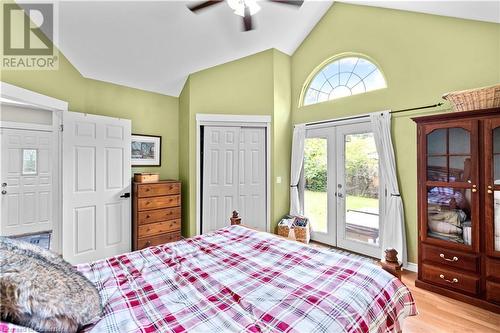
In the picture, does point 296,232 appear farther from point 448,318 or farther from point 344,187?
point 448,318

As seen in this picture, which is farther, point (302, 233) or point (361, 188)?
point (302, 233)

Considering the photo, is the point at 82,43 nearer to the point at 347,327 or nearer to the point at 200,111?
the point at 200,111

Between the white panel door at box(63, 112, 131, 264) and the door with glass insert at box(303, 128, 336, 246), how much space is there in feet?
9.18

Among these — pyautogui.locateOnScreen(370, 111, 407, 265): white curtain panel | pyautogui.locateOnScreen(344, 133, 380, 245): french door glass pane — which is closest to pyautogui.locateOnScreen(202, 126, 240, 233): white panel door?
pyautogui.locateOnScreen(344, 133, 380, 245): french door glass pane

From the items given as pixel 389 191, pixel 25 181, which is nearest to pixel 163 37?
pixel 389 191

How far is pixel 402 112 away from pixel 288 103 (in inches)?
68.8

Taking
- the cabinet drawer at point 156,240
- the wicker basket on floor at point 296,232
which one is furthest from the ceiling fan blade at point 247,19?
the cabinet drawer at point 156,240

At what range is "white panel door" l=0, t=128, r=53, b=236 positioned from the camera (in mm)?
3938

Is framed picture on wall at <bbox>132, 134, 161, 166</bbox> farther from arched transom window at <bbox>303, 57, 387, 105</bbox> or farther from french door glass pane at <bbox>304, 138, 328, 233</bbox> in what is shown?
arched transom window at <bbox>303, 57, 387, 105</bbox>

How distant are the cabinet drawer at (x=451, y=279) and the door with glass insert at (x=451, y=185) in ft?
0.85

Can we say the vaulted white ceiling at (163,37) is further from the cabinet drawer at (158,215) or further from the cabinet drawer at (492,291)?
the cabinet drawer at (492,291)

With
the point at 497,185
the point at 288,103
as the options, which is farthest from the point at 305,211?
the point at 497,185

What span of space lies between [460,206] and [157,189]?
3612 mm

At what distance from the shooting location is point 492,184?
2029 millimetres
